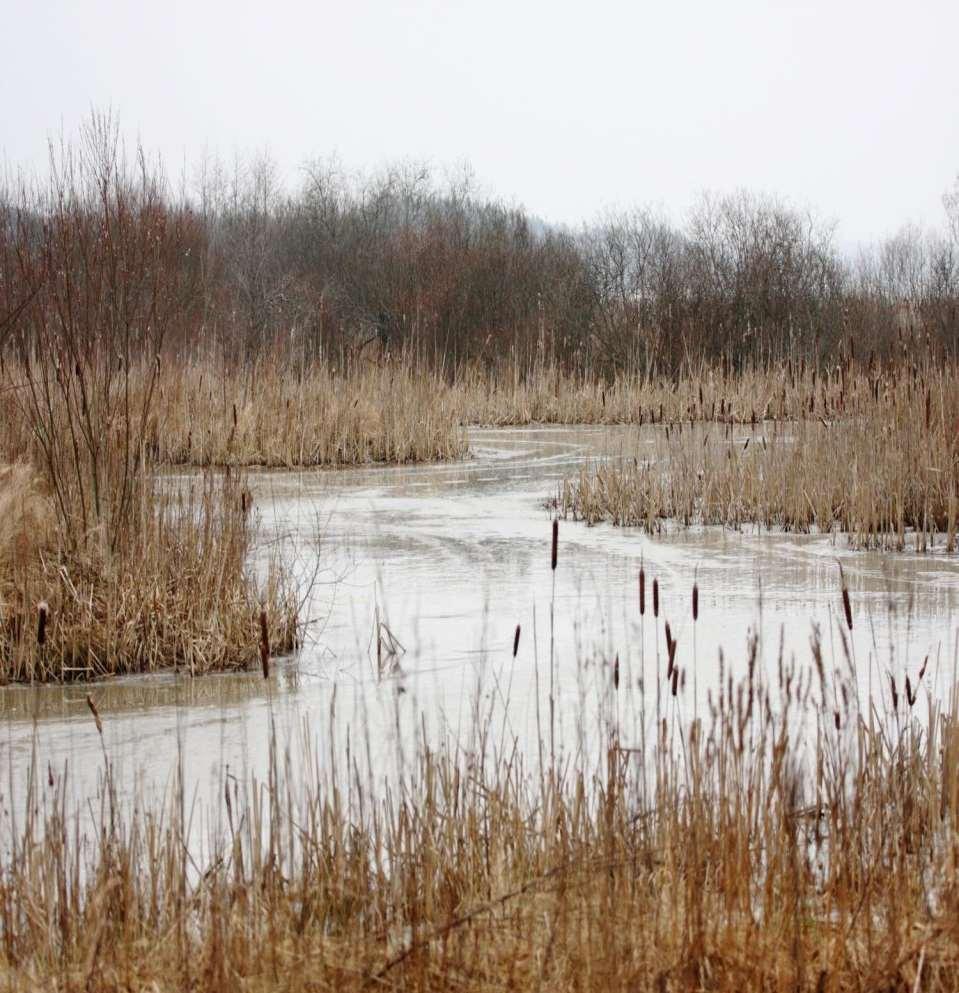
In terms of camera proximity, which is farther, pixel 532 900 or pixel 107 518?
pixel 107 518

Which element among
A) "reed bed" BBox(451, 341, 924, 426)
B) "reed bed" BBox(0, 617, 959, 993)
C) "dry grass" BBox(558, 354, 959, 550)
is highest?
"reed bed" BBox(451, 341, 924, 426)

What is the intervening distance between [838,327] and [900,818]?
1985 cm

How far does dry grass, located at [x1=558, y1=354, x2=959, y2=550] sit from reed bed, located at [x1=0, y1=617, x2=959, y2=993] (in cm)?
484

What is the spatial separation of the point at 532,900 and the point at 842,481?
603cm

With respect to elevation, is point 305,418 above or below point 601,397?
below

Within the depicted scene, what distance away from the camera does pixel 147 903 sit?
8.05 feet

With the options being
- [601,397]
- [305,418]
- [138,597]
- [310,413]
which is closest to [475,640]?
[138,597]

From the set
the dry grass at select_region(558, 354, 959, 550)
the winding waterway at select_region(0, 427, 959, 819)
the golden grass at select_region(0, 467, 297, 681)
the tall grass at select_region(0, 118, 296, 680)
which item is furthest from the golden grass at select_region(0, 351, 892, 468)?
the golden grass at select_region(0, 467, 297, 681)

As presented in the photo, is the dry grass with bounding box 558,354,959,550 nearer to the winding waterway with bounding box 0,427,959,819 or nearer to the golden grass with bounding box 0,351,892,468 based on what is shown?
the winding waterway with bounding box 0,427,959,819

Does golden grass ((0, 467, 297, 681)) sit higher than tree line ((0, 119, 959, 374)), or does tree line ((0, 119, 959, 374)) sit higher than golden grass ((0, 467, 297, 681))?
tree line ((0, 119, 959, 374))

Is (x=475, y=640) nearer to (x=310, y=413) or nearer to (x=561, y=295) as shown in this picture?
(x=310, y=413)

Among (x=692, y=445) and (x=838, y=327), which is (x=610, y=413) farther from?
(x=692, y=445)

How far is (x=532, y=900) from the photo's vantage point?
2367mm

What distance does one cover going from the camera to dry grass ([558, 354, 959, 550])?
→ 7.41 meters
